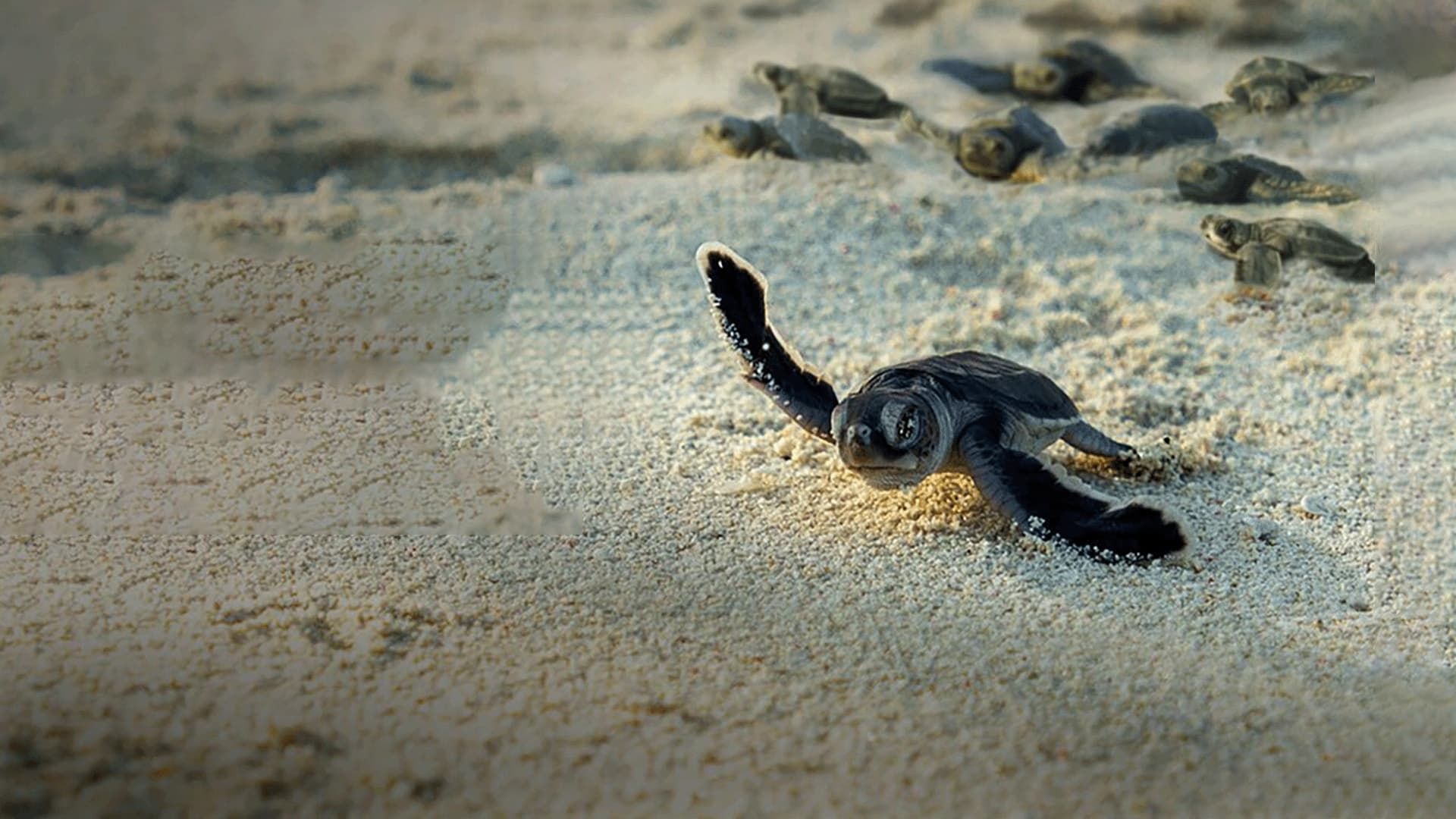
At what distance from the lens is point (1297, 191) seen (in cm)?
304

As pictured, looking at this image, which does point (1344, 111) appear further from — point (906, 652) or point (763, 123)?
point (906, 652)

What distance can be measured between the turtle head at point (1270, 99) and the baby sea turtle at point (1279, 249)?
0.98m

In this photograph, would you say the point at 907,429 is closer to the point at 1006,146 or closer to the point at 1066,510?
the point at 1066,510

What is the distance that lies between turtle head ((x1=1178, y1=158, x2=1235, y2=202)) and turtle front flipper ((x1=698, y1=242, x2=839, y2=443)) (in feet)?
5.44

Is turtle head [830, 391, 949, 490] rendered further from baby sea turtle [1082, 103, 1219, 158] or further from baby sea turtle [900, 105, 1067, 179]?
baby sea turtle [1082, 103, 1219, 158]

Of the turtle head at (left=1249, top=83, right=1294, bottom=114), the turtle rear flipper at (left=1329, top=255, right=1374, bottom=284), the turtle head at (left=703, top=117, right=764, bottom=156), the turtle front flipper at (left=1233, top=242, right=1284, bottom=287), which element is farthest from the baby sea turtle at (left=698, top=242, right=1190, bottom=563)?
the turtle head at (left=1249, top=83, right=1294, bottom=114)

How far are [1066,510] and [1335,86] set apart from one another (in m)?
2.73

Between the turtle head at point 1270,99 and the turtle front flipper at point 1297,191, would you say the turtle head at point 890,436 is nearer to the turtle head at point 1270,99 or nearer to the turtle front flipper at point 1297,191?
the turtle front flipper at point 1297,191

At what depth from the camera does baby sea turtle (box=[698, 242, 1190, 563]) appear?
5.22ft

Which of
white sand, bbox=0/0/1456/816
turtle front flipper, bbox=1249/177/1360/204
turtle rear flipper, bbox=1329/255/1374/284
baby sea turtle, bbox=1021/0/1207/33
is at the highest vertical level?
baby sea turtle, bbox=1021/0/1207/33

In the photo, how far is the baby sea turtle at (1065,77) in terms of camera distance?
13.1 ft

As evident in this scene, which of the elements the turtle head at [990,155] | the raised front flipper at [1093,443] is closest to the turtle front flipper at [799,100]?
the turtle head at [990,155]

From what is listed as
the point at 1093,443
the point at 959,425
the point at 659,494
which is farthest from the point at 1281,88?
the point at 659,494

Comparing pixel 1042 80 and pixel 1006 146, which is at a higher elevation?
pixel 1042 80
